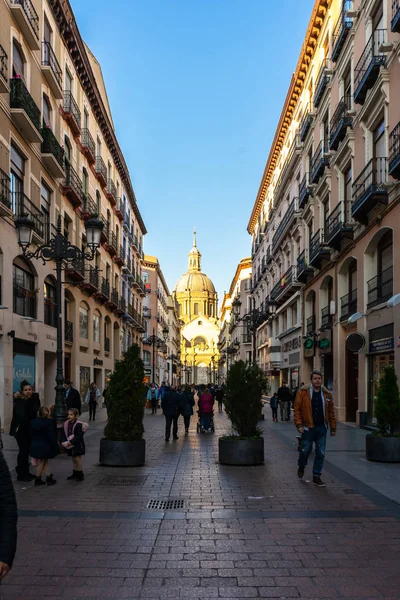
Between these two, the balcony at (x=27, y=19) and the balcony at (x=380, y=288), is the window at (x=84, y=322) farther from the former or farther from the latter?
the balcony at (x=380, y=288)

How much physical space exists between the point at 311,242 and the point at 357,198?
26.7 ft

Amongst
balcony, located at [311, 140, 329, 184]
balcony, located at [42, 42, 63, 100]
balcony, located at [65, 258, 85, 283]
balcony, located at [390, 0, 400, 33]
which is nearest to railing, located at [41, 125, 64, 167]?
balcony, located at [42, 42, 63, 100]

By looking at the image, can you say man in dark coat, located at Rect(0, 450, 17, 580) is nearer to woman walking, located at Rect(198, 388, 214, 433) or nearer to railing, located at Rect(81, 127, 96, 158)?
woman walking, located at Rect(198, 388, 214, 433)

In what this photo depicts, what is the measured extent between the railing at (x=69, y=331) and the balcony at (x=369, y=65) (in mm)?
14930

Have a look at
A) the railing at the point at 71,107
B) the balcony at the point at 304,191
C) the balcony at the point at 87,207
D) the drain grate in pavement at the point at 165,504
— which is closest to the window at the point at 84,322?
the balcony at the point at 87,207

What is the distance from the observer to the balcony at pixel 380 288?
53.9 ft

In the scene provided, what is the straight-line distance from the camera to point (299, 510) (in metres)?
7.07

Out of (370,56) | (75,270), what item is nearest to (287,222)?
(75,270)

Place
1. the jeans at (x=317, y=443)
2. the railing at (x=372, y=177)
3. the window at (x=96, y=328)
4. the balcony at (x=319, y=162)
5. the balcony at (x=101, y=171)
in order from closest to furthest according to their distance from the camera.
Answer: the jeans at (x=317, y=443) → the railing at (x=372, y=177) → the balcony at (x=319, y=162) → the window at (x=96, y=328) → the balcony at (x=101, y=171)

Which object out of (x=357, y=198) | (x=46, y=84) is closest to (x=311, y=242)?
(x=357, y=198)

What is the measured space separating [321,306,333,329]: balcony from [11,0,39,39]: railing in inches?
597

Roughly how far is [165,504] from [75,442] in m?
2.24

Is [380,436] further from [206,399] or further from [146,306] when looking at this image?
[146,306]

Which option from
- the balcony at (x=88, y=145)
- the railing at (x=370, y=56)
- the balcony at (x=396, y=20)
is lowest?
the balcony at (x=396, y=20)
